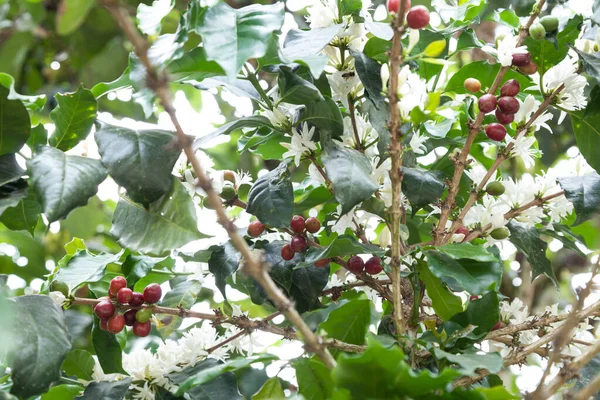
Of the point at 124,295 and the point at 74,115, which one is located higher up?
the point at 74,115

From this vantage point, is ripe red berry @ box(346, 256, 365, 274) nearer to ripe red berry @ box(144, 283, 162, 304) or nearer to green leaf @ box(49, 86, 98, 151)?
ripe red berry @ box(144, 283, 162, 304)

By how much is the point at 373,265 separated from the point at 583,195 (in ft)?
0.75

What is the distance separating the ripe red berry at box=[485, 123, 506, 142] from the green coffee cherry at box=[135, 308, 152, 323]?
0.40m

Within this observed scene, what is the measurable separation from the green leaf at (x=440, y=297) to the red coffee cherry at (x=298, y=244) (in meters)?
0.12

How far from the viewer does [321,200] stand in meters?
0.83

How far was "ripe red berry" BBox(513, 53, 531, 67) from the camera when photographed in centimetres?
74

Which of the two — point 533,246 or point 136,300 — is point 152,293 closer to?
point 136,300

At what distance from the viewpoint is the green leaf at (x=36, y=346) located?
1.95ft

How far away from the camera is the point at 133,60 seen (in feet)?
2.19

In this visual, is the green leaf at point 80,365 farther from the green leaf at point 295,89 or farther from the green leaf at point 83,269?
the green leaf at point 295,89

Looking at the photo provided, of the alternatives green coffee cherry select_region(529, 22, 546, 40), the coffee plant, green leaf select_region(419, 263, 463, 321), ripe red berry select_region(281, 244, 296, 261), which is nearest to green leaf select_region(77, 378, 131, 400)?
the coffee plant

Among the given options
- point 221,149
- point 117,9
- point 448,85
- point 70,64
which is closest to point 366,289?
point 448,85

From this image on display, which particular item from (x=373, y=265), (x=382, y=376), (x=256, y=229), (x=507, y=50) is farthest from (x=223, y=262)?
(x=507, y=50)

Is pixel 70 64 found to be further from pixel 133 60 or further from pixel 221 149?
pixel 133 60
